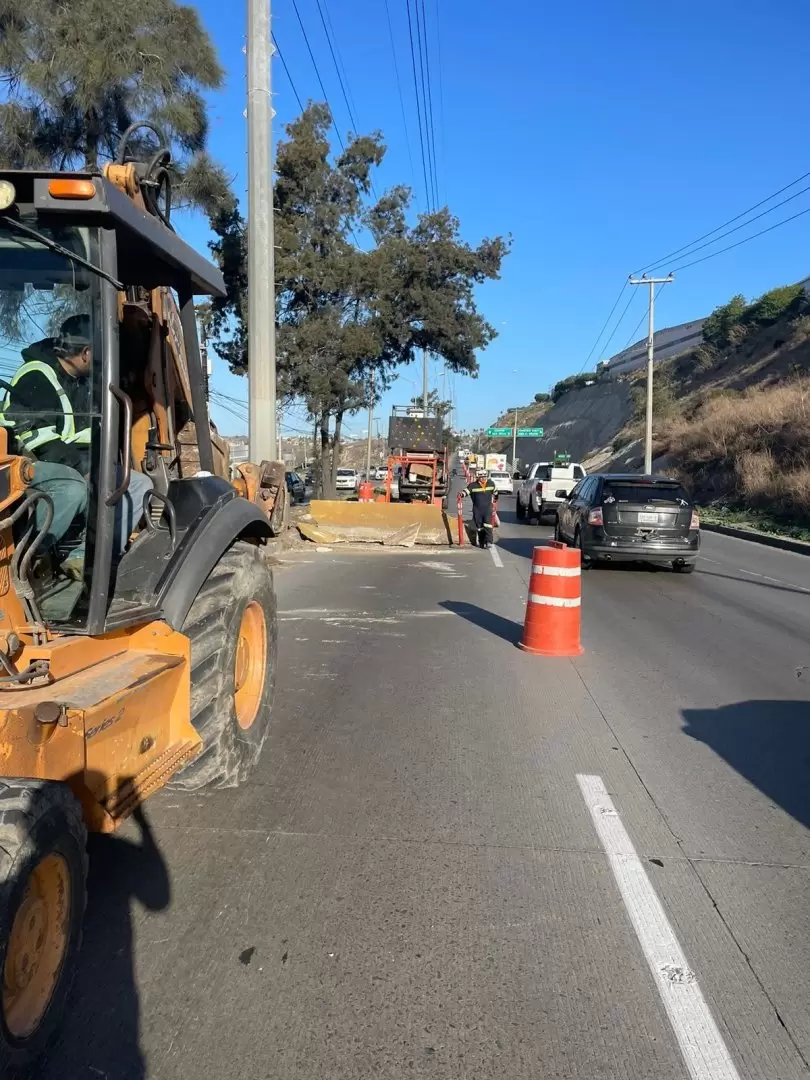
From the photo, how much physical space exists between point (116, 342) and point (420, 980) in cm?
259

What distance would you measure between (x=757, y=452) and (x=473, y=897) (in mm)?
31210

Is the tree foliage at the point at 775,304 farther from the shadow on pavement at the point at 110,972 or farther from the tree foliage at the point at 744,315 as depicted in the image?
the shadow on pavement at the point at 110,972

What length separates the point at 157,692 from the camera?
10.4 feet

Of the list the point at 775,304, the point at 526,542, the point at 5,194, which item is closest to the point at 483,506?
the point at 526,542

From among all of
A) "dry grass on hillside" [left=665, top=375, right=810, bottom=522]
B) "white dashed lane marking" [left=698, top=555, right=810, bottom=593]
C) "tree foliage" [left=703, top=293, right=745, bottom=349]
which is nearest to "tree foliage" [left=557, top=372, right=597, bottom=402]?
"tree foliage" [left=703, top=293, right=745, bottom=349]

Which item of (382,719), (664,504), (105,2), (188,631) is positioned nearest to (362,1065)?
(188,631)

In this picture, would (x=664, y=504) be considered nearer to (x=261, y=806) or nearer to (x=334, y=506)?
(x=334, y=506)

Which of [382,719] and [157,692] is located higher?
[157,692]

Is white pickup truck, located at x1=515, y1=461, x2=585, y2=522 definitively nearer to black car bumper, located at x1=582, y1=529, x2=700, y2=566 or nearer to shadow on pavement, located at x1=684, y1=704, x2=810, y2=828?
black car bumper, located at x1=582, y1=529, x2=700, y2=566

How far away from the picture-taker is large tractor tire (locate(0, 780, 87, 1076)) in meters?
2.15

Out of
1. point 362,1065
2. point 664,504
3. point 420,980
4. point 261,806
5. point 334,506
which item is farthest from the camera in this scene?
point 334,506

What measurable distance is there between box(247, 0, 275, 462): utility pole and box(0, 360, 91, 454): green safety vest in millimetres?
12996

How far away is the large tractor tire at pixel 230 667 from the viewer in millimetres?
3918

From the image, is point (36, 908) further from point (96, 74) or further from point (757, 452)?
point (757, 452)
